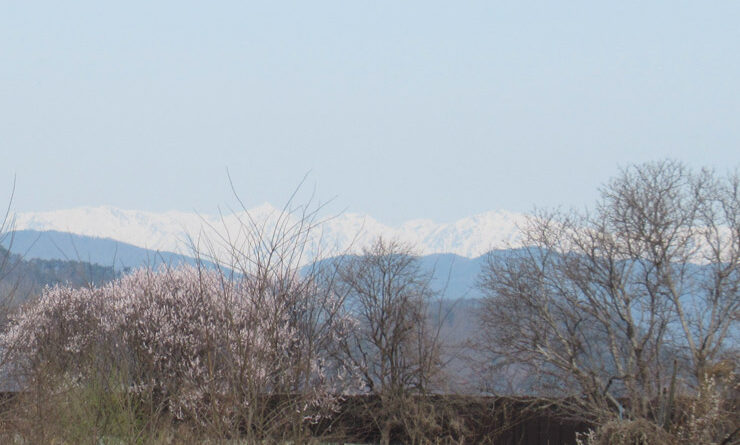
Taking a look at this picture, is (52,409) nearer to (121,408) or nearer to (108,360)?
(121,408)

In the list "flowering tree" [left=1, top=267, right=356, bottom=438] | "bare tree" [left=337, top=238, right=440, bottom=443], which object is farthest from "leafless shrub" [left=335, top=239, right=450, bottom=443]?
"flowering tree" [left=1, top=267, right=356, bottom=438]

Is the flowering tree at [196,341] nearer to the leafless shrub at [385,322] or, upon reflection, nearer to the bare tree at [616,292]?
the leafless shrub at [385,322]

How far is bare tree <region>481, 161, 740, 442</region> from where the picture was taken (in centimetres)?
3256

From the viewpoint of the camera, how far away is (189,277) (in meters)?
25.9

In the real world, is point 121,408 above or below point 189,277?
below

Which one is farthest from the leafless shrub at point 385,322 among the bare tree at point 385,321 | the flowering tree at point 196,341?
the flowering tree at point 196,341

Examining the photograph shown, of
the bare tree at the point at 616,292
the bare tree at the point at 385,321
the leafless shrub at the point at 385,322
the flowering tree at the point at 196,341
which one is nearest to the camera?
the flowering tree at the point at 196,341

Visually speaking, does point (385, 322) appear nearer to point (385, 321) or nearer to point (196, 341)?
point (385, 321)

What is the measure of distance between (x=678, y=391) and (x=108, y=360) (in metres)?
14.5

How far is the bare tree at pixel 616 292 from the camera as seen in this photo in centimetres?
3256

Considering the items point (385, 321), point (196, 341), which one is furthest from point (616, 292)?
point (196, 341)

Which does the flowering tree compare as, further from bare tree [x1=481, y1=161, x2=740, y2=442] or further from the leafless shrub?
bare tree [x1=481, y1=161, x2=740, y2=442]

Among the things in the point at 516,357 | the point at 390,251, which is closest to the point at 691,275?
the point at 516,357

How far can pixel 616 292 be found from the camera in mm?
34594
